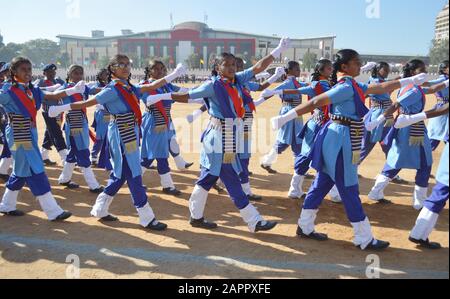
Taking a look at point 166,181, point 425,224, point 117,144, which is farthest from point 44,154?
point 425,224

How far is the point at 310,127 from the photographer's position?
237 inches

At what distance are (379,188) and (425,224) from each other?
1697 mm

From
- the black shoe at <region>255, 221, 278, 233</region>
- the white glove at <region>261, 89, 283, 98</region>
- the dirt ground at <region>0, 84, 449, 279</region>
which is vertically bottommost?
the dirt ground at <region>0, 84, 449, 279</region>

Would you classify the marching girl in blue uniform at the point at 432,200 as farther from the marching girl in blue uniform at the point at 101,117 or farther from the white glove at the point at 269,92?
the marching girl in blue uniform at the point at 101,117

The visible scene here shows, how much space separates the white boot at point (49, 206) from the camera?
536 cm

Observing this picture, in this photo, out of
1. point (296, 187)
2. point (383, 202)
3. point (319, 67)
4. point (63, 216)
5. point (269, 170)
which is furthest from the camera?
point (269, 170)

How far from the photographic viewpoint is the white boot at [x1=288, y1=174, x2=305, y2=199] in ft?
21.0

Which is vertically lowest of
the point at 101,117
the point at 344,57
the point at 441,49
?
the point at 101,117

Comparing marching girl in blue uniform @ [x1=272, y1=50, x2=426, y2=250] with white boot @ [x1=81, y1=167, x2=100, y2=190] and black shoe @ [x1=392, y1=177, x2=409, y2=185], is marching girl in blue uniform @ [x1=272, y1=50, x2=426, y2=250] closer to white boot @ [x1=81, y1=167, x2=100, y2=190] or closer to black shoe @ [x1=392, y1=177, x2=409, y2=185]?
black shoe @ [x1=392, y1=177, x2=409, y2=185]

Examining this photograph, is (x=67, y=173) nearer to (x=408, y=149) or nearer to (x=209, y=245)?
(x=209, y=245)

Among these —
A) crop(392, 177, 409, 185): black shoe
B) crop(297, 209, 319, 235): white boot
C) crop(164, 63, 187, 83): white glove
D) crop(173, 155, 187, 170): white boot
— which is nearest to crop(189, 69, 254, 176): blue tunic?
crop(164, 63, 187, 83): white glove

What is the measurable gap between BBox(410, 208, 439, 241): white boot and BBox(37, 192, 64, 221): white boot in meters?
4.43
